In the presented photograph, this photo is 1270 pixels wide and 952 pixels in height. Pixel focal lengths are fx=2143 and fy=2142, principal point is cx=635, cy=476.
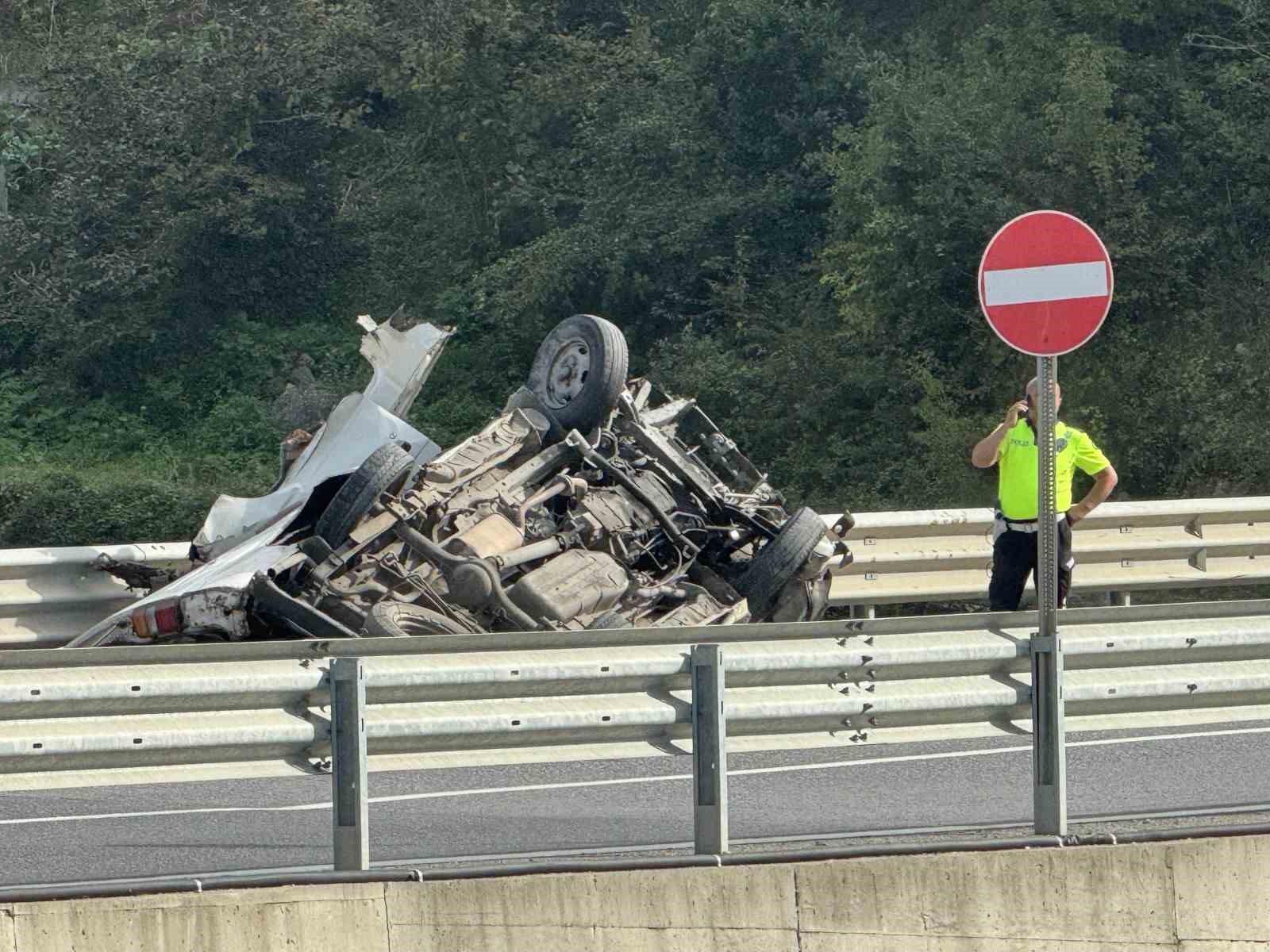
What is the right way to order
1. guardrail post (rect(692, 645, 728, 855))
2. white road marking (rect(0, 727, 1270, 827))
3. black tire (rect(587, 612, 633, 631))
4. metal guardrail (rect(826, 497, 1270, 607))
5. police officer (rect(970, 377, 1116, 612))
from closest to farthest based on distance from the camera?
1. guardrail post (rect(692, 645, 728, 855))
2. white road marking (rect(0, 727, 1270, 827))
3. black tire (rect(587, 612, 633, 631))
4. police officer (rect(970, 377, 1116, 612))
5. metal guardrail (rect(826, 497, 1270, 607))

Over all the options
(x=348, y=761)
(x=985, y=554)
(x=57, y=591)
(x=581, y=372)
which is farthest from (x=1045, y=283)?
(x=985, y=554)

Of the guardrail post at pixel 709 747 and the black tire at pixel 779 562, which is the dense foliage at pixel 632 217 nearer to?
the black tire at pixel 779 562

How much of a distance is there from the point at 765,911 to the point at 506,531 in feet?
15.2

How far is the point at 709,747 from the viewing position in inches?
220

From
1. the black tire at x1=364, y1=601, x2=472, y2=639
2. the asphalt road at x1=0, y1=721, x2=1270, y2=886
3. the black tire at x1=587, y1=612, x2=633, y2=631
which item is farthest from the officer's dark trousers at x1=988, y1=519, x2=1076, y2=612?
the black tire at x1=364, y1=601, x2=472, y2=639

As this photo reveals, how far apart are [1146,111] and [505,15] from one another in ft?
35.7

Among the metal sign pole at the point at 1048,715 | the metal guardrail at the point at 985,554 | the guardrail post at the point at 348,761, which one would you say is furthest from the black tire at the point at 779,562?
the guardrail post at the point at 348,761

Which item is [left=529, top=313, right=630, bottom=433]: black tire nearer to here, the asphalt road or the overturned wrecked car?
the overturned wrecked car

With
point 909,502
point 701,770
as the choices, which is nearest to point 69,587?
point 701,770

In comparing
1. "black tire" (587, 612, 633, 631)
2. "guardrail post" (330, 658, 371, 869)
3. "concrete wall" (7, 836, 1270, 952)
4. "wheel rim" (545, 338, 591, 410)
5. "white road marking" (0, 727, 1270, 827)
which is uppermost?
Result: "wheel rim" (545, 338, 591, 410)

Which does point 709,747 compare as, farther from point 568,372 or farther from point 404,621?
point 568,372

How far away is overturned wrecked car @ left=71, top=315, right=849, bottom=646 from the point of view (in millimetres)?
9156

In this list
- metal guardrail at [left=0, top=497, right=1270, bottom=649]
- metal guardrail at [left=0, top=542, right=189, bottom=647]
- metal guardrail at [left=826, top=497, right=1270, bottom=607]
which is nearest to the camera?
metal guardrail at [left=0, top=542, right=189, bottom=647]

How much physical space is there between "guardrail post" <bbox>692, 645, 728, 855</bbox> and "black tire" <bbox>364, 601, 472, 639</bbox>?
135 inches
